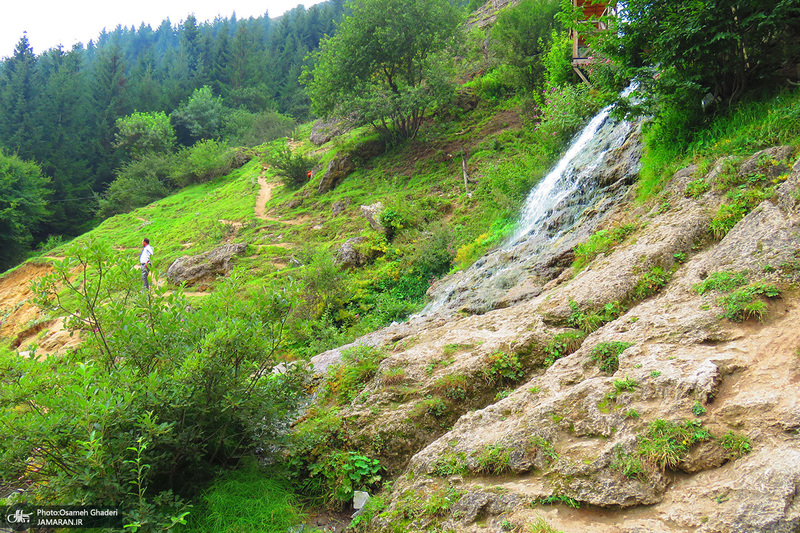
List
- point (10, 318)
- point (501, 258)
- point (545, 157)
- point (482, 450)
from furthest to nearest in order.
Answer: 1. point (10, 318)
2. point (545, 157)
3. point (501, 258)
4. point (482, 450)

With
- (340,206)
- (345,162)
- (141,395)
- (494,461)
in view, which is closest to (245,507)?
(141,395)

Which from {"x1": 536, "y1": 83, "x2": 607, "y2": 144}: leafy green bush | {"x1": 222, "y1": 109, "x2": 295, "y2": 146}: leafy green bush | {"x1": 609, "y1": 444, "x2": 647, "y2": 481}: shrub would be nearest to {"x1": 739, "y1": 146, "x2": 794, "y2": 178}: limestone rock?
{"x1": 609, "y1": 444, "x2": 647, "y2": 481}: shrub

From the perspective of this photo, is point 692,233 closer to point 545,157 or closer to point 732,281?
point 732,281

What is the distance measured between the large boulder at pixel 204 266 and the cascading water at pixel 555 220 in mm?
10349

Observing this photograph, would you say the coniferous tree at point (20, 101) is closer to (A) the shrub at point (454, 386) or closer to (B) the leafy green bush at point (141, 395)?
(B) the leafy green bush at point (141, 395)

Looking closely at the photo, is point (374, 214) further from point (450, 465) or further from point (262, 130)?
point (262, 130)

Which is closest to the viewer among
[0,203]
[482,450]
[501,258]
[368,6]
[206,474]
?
[482,450]

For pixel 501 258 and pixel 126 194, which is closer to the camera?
pixel 501 258

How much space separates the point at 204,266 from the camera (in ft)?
55.1

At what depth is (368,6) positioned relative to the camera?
845 inches

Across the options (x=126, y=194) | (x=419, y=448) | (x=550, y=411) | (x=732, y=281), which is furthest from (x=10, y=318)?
(x=732, y=281)

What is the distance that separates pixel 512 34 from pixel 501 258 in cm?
1617

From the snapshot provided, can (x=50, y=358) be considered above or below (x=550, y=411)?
above
